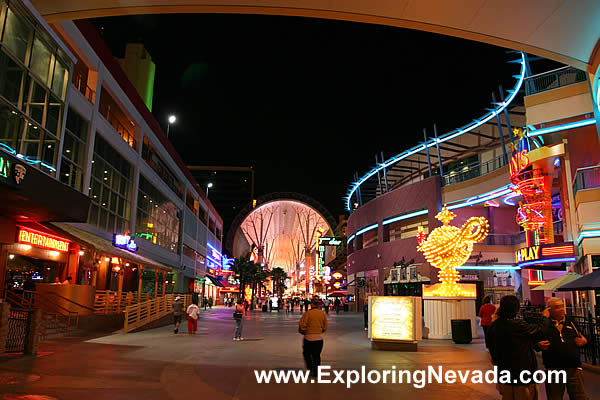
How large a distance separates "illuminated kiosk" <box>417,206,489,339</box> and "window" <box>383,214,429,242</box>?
28155 mm

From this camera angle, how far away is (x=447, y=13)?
8.78 m

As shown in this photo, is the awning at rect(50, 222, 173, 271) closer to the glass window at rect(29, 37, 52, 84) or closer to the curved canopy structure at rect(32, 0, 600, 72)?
the glass window at rect(29, 37, 52, 84)

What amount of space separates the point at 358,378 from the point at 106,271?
82.3ft

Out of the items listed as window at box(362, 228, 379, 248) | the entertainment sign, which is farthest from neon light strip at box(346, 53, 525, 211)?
the entertainment sign

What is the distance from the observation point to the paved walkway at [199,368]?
27.2ft

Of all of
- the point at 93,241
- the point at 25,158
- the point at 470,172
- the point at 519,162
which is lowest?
the point at 93,241

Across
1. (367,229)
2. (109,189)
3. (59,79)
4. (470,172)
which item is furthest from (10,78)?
(367,229)

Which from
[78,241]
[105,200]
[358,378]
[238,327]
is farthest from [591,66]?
[105,200]

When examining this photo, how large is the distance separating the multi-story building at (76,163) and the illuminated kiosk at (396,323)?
11.8 metres

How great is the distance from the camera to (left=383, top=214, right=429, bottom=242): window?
52438 mm

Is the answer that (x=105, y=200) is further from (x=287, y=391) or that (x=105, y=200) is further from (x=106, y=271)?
(x=287, y=391)

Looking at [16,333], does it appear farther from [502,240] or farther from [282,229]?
[282,229]

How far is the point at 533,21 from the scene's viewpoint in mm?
8773

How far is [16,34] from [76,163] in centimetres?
965
